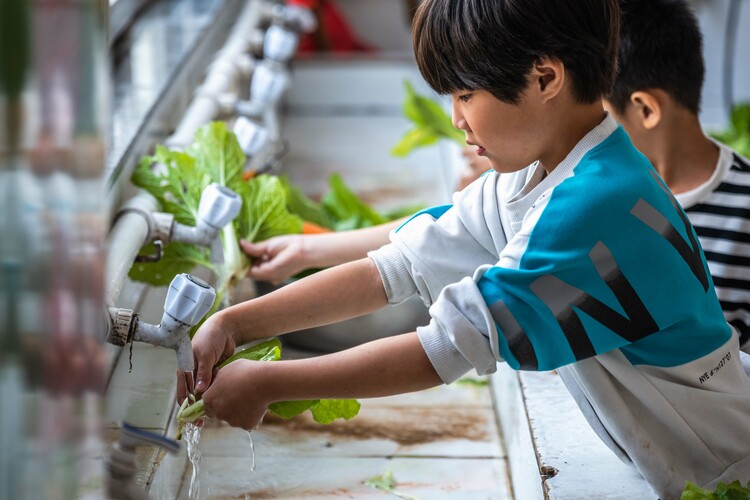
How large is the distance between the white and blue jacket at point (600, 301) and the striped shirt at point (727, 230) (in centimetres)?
43

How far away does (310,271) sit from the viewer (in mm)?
2109

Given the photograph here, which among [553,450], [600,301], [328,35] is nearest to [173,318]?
[600,301]

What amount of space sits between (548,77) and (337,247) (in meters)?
0.69

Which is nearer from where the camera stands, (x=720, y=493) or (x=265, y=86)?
(x=720, y=493)

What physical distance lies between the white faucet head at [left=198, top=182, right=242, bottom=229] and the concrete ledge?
2.05 feet

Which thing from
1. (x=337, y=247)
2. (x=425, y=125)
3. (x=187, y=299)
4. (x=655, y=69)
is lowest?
(x=425, y=125)

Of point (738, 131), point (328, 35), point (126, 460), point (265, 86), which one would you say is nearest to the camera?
point (126, 460)

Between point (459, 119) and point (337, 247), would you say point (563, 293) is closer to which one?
point (459, 119)

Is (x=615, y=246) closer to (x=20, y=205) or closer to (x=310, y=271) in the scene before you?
(x=20, y=205)

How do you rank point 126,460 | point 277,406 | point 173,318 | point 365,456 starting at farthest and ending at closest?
point 365,456 → point 277,406 → point 173,318 → point 126,460

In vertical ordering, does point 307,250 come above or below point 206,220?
below

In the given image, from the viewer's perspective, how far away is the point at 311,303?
1.46 meters

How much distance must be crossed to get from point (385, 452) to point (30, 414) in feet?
3.77

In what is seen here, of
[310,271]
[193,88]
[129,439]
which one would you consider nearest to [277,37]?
[193,88]
